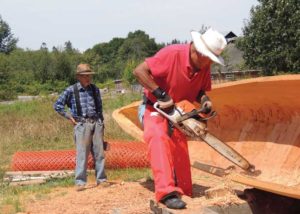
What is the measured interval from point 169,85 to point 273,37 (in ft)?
64.1

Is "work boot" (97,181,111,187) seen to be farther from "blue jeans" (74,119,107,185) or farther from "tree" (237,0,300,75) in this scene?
"tree" (237,0,300,75)

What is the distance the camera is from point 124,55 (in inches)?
3674

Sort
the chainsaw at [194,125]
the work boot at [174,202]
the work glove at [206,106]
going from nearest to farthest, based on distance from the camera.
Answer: the work boot at [174,202] → the chainsaw at [194,125] → the work glove at [206,106]

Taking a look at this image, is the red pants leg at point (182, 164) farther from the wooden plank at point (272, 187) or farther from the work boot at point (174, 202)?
the wooden plank at point (272, 187)

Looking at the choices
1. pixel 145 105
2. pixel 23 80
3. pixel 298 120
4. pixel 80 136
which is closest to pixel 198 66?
pixel 145 105

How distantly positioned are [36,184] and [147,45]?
92.8m

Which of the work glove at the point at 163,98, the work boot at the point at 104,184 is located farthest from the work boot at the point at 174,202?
the work boot at the point at 104,184

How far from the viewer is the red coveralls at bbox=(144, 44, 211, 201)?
15.0 ft

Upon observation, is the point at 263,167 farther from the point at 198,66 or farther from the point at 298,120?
the point at 198,66

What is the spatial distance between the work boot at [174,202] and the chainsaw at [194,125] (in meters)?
0.62

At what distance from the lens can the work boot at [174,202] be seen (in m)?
4.36

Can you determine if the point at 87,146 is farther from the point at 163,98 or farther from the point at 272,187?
the point at 272,187

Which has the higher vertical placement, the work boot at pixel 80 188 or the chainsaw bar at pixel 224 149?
the chainsaw bar at pixel 224 149

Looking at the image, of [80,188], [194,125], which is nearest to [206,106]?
[194,125]
